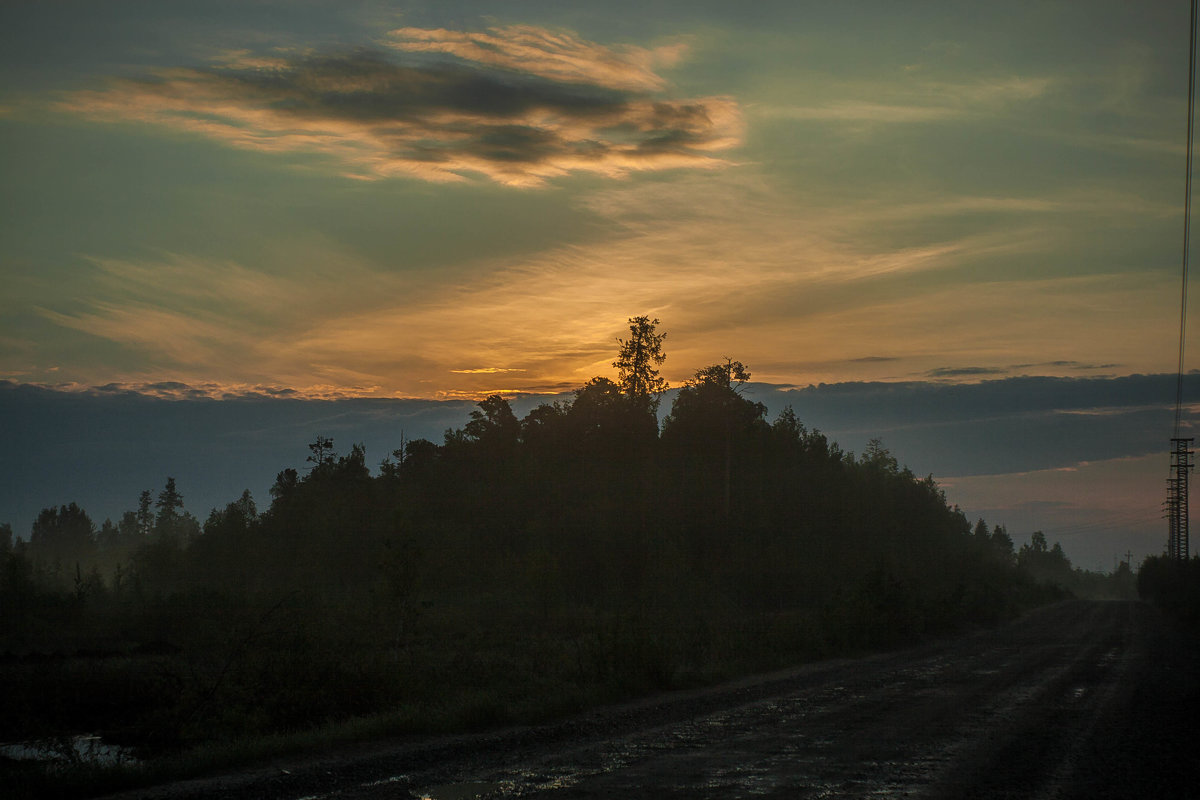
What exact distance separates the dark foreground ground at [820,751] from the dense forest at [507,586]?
7.13ft

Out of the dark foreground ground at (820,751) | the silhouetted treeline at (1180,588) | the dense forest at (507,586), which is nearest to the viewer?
the dark foreground ground at (820,751)

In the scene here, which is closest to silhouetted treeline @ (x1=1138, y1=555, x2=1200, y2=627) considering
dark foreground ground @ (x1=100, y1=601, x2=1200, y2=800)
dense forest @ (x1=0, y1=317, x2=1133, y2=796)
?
dense forest @ (x1=0, y1=317, x2=1133, y2=796)

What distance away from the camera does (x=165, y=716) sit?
13406 millimetres

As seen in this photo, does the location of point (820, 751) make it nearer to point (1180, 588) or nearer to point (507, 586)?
point (507, 586)

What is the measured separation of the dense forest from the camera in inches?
595

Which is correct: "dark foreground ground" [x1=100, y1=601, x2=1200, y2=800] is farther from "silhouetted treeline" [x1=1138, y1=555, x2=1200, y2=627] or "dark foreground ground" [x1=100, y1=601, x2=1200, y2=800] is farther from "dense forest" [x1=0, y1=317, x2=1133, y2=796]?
"silhouetted treeline" [x1=1138, y1=555, x2=1200, y2=627]

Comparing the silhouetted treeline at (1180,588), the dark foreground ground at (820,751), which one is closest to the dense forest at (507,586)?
the dark foreground ground at (820,751)

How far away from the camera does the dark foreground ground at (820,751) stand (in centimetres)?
877

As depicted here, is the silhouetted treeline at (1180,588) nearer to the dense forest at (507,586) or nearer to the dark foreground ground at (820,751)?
the dense forest at (507,586)

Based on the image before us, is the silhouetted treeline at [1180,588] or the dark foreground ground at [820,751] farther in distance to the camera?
the silhouetted treeline at [1180,588]

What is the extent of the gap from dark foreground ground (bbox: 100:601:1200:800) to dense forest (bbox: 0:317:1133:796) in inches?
85.5

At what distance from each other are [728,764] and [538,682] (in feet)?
28.1

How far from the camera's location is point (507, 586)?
5397cm

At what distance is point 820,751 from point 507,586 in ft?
147
